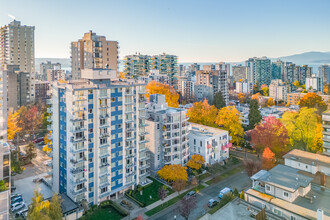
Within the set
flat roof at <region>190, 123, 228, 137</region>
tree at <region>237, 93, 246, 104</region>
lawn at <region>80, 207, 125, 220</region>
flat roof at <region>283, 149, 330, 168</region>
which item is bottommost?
lawn at <region>80, 207, 125, 220</region>

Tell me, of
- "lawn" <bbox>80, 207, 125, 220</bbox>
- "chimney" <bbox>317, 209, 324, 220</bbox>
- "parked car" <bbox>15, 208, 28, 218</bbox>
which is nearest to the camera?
"chimney" <bbox>317, 209, 324, 220</bbox>

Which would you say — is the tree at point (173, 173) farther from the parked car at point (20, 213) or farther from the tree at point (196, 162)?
the parked car at point (20, 213)

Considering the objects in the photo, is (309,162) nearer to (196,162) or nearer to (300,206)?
(300,206)

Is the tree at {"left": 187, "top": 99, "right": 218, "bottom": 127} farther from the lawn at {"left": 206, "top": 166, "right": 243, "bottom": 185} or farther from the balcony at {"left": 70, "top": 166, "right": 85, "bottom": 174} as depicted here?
the balcony at {"left": 70, "top": 166, "right": 85, "bottom": 174}

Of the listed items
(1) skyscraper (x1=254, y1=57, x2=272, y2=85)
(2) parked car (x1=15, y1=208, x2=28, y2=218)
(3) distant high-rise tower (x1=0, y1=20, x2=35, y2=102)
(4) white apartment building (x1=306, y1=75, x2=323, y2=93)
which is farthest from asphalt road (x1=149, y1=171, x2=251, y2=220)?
(1) skyscraper (x1=254, y1=57, x2=272, y2=85)

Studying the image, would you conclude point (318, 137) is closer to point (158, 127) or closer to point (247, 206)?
point (247, 206)

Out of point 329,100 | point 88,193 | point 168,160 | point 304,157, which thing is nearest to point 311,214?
point 304,157

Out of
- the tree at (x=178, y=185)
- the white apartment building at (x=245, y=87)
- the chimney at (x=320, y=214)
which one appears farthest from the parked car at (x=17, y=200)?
the white apartment building at (x=245, y=87)
